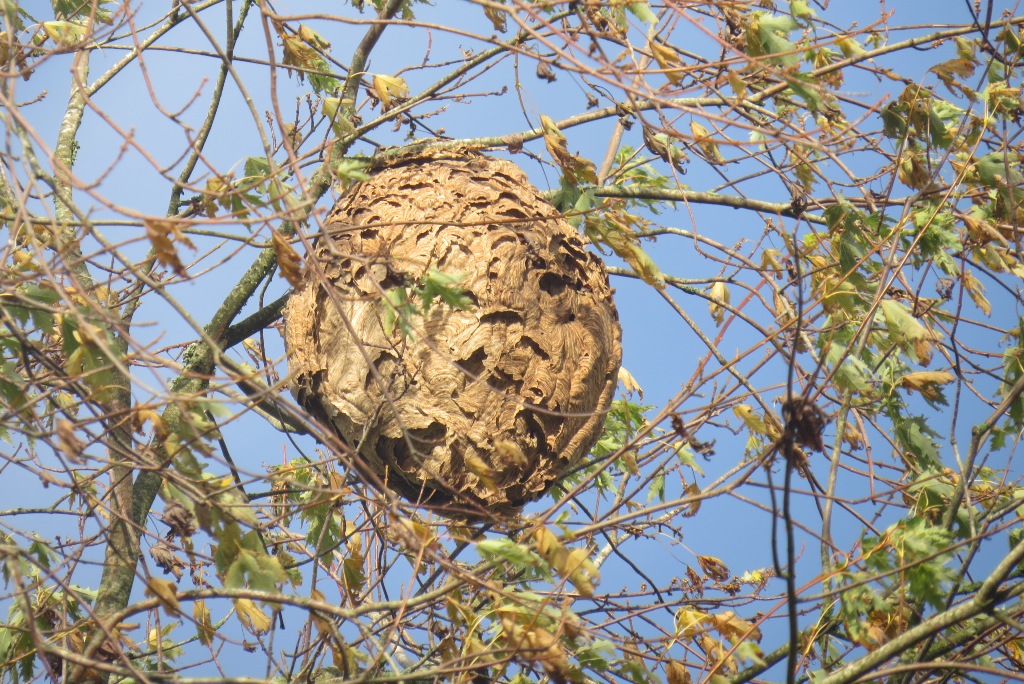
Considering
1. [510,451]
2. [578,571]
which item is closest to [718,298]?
[510,451]

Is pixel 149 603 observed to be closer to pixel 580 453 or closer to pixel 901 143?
pixel 580 453

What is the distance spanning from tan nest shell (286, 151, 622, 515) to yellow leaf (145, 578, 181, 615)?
2.23 feet

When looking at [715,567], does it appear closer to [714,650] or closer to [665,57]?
[714,650]

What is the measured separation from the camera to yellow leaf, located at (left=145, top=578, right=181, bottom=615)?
75.5 inches

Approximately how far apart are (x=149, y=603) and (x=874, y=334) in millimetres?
2848

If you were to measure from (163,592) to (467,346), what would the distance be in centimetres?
98

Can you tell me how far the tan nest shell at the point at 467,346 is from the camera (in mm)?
2559

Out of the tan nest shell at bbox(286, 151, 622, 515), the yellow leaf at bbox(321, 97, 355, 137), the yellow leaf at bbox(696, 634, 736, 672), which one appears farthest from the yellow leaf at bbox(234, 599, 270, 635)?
the yellow leaf at bbox(321, 97, 355, 137)

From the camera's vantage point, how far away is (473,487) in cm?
257

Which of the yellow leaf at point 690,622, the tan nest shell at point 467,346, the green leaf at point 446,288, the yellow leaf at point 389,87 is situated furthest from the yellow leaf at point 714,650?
the yellow leaf at point 389,87

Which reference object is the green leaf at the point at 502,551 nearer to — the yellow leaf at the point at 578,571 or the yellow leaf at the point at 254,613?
the yellow leaf at the point at 578,571

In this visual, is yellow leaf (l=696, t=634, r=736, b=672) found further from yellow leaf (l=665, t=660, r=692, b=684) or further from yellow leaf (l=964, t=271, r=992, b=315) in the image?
yellow leaf (l=964, t=271, r=992, b=315)

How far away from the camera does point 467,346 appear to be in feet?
8.38

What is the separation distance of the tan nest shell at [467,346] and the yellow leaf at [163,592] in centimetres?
68
